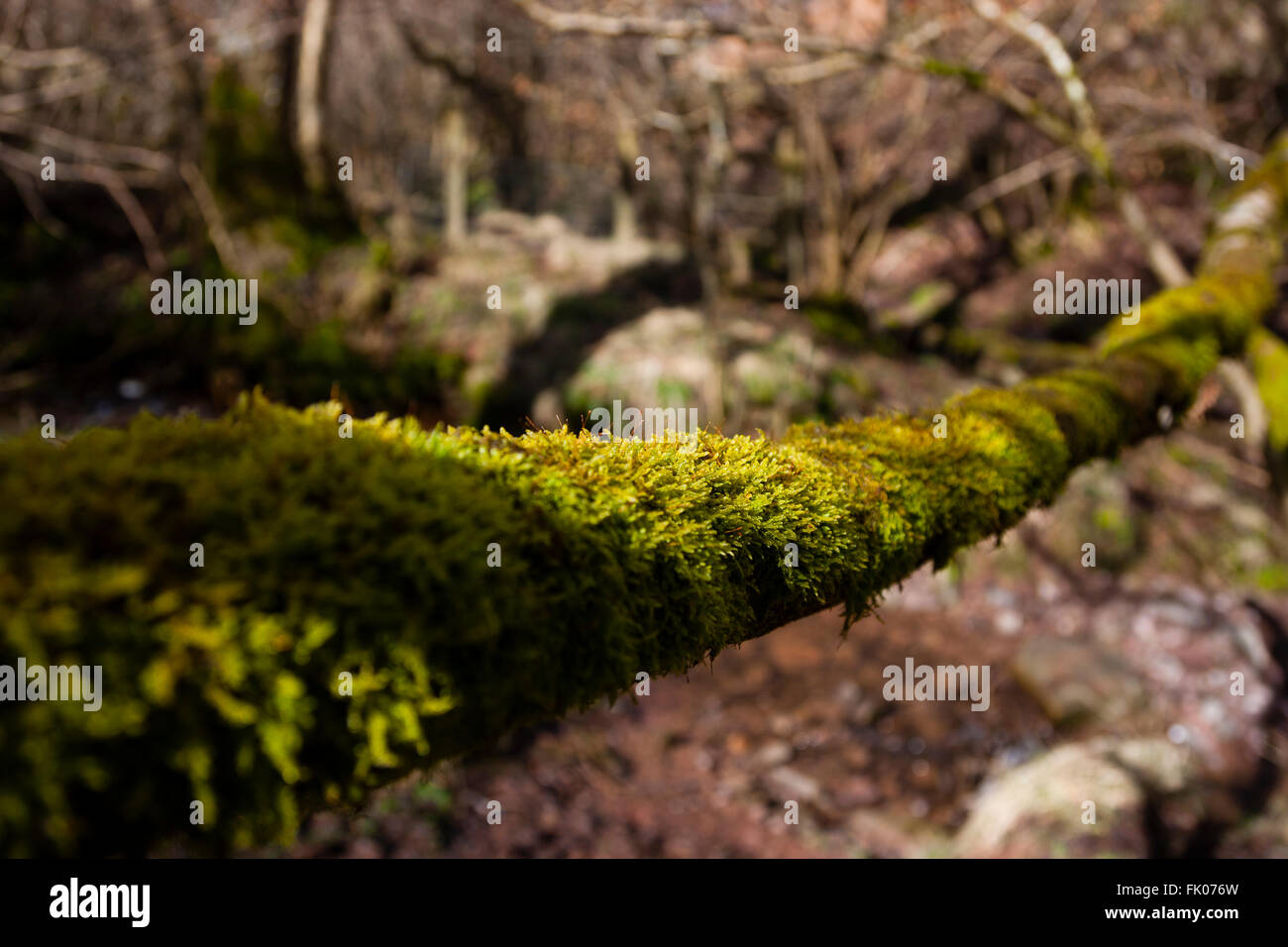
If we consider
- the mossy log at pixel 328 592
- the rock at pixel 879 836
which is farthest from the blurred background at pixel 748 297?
the mossy log at pixel 328 592

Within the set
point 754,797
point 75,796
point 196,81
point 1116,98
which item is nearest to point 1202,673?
point 754,797

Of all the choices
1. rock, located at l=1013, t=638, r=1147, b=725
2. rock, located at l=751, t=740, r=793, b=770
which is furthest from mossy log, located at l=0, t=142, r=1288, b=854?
rock, located at l=1013, t=638, r=1147, b=725

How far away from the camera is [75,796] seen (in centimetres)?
87

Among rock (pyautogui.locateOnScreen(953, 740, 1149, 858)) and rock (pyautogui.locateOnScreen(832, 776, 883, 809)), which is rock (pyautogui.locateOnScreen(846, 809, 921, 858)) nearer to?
rock (pyautogui.locateOnScreen(832, 776, 883, 809))

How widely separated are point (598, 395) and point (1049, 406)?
7.56 metres

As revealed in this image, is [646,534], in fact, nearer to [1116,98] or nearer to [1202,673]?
[1202,673]

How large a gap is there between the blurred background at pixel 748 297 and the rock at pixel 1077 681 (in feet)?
0.11

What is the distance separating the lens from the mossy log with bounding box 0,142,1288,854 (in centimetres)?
88

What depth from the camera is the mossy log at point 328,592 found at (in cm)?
88

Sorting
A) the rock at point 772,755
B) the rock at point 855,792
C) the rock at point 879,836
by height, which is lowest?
the rock at point 879,836

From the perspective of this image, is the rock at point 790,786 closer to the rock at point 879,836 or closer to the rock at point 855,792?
the rock at point 855,792

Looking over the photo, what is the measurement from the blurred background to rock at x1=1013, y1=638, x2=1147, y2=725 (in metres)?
0.03

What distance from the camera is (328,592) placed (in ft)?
3.36

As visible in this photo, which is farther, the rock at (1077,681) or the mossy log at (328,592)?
the rock at (1077,681)
